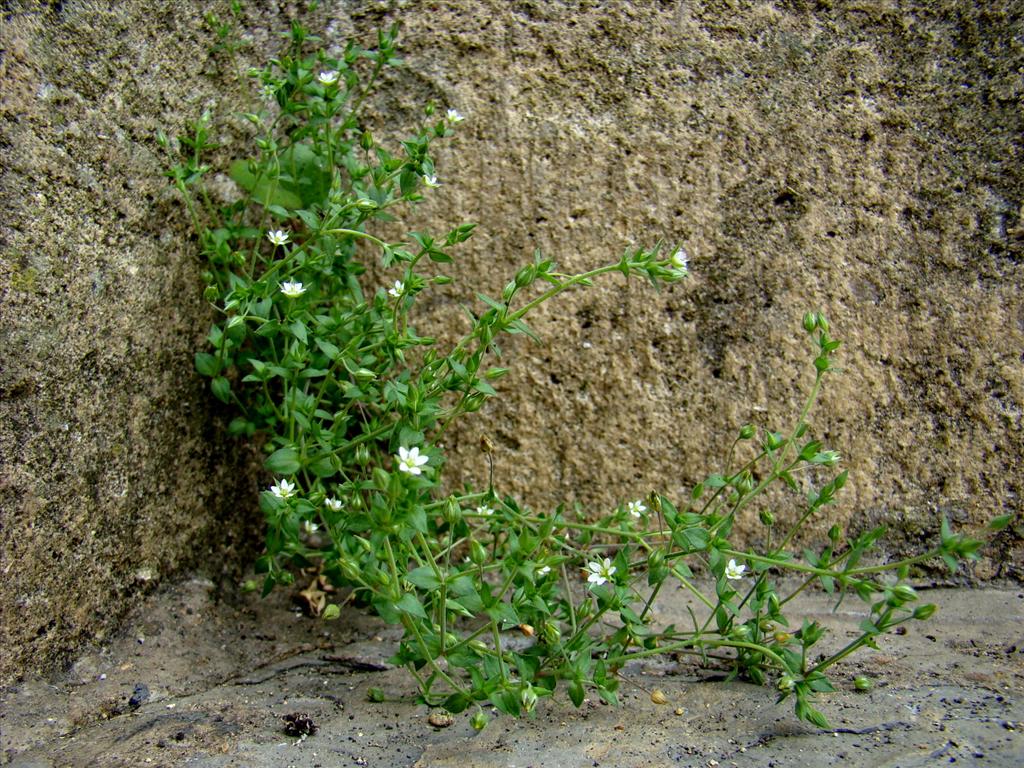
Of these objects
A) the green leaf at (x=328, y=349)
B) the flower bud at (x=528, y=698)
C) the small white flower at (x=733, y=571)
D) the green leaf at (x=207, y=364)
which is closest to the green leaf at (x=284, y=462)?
the green leaf at (x=328, y=349)

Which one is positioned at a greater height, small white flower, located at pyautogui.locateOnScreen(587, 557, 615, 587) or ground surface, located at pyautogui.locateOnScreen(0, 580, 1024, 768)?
small white flower, located at pyautogui.locateOnScreen(587, 557, 615, 587)

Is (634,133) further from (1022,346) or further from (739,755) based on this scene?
(739,755)

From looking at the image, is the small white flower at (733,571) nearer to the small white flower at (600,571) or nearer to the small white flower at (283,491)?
the small white flower at (600,571)

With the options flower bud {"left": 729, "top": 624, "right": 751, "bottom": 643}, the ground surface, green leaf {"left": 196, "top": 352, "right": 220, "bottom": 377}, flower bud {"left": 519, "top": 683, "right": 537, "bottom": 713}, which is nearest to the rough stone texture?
green leaf {"left": 196, "top": 352, "right": 220, "bottom": 377}

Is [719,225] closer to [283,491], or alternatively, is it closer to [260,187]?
[260,187]

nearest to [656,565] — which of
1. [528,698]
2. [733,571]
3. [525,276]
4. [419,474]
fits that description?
[733,571]

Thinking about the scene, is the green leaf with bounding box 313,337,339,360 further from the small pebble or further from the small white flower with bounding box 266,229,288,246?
the small pebble
